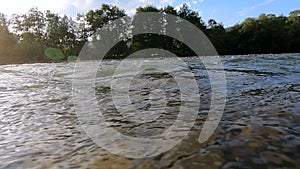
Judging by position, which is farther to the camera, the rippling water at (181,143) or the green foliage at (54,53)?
the green foliage at (54,53)

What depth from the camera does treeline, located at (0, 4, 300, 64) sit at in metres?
54.7

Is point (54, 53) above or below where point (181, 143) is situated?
above

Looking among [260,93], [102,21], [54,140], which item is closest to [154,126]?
A: [54,140]

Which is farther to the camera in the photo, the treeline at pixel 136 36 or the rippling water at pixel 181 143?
the treeline at pixel 136 36

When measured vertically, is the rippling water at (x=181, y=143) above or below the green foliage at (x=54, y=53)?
below

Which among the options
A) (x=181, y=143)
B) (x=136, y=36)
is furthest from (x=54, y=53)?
(x=181, y=143)

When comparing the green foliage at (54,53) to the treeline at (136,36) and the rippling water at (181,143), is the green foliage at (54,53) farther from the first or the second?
the rippling water at (181,143)

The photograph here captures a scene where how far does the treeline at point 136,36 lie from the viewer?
54.7 m

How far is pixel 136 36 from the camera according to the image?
203 ft

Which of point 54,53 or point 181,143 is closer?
point 181,143

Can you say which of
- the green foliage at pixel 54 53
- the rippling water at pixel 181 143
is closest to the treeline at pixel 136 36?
the green foliage at pixel 54 53

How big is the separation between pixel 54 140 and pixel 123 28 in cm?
6244

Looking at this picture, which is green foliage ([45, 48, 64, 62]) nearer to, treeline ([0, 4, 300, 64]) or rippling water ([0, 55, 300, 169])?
treeline ([0, 4, 300, 64])

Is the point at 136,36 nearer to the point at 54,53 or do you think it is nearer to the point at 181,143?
the point at 54,53
